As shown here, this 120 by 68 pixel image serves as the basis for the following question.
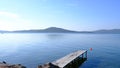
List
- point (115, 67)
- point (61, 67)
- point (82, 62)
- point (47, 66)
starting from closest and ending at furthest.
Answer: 1. point (47, 66)
2. point (61, 67)
3. point (115, 67)
4. point (82, 62)

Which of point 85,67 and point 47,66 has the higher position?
point 47,66

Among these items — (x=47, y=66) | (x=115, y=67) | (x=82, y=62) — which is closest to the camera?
(x=47, y=66)

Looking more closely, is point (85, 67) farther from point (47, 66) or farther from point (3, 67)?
point (3, 67)

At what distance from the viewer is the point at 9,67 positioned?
78.7 ft

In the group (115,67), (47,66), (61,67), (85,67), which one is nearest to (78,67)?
(85,67)

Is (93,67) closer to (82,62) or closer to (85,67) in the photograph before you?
(85,67)

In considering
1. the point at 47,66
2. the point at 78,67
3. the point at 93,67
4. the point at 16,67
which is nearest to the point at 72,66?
the point at 78,67

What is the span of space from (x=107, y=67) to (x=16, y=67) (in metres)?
17.8

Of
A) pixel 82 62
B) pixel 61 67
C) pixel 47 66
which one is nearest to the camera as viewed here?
pixel 47 66

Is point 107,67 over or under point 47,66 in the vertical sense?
under

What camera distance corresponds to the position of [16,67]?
23.7 metres

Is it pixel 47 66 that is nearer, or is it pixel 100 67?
pixel 47 66

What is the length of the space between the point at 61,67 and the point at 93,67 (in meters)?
9.79

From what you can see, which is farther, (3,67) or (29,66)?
(29,66)
